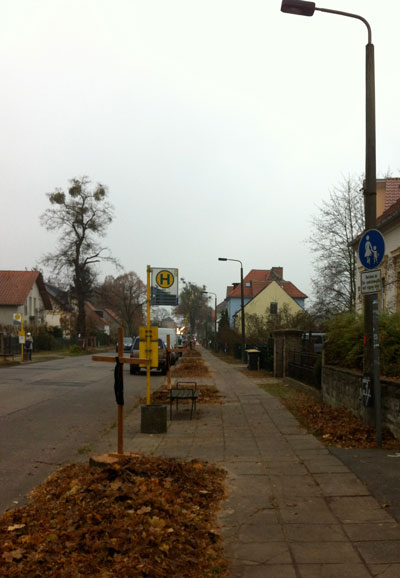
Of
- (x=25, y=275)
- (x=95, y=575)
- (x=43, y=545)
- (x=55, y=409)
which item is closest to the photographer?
(x=95, y=575)

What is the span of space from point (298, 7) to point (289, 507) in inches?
295

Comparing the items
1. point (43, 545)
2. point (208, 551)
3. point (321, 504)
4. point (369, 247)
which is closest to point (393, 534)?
point (321, 504)

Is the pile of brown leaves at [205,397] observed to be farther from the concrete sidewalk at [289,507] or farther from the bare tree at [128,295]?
the bare tree at [128,295]

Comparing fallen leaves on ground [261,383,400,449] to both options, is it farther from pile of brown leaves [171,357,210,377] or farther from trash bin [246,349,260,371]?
trash bin [246,349,260,371]

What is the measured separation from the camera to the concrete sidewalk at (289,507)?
3801 mm

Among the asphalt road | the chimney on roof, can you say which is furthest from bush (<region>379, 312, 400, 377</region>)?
the chimney on roof

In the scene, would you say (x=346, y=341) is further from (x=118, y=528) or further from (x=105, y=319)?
(x=105, y=319)

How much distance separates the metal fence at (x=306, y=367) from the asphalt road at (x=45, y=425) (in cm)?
472

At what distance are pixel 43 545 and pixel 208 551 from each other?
114cm

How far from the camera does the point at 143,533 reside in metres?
3.90

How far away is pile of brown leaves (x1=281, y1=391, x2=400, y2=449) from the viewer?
7934mm

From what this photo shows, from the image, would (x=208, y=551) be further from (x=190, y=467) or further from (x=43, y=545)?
(x=190, y=467)

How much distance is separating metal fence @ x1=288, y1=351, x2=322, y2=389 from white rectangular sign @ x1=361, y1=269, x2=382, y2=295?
6112 millimetres

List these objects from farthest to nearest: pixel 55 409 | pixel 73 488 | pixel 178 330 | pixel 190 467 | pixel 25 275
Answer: pixel 25 275
pixel 178 330
pixel 55 409
pixel 190 467
pixel 73 488
